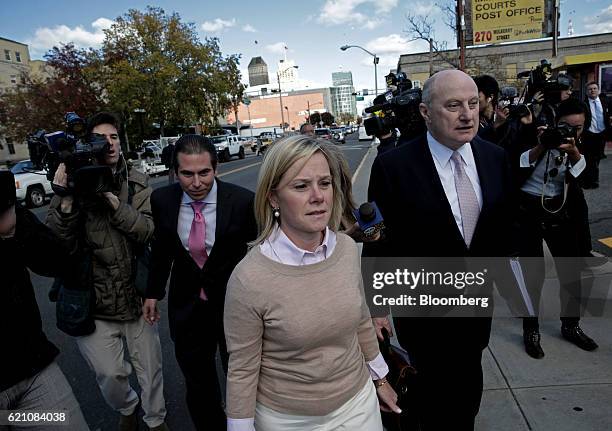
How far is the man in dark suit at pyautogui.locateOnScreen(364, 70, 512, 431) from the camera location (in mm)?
2168

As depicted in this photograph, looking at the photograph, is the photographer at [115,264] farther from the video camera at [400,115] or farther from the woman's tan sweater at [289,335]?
the video camera at [400,115]

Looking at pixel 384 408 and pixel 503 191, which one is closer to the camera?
pixel 384 408

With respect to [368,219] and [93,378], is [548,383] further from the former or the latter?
[93,378]

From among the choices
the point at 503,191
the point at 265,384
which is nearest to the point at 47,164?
the point at 265,384

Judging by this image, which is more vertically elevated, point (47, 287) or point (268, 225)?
point (268, 225)

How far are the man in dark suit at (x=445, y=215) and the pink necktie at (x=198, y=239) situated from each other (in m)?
0.96

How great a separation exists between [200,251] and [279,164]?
1123 mm

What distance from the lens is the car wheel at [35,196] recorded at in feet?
48.7

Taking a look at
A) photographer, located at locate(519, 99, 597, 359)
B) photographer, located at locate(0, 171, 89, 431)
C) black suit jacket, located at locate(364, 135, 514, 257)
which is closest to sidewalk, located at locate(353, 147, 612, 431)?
photographer, located at locate(519, 99, 597, 359)

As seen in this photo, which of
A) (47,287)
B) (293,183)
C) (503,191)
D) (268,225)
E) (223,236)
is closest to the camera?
(293,183)

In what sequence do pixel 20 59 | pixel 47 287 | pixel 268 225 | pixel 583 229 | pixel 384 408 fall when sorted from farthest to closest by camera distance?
pixel 20 59
pixel 47 287
pixel 583 229
pixel 384 408
pixel 268 225

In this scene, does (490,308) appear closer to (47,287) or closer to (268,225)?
(268,225)

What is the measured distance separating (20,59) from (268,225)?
216 ft

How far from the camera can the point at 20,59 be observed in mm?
53125
